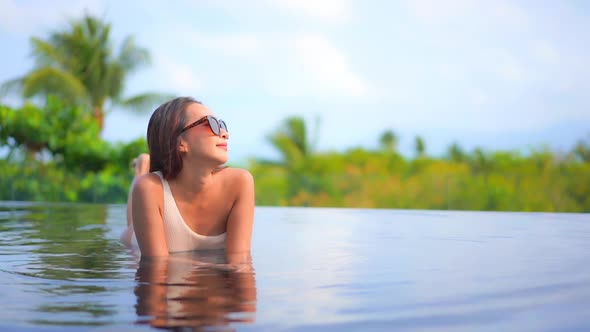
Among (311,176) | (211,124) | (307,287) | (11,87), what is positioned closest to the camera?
(307,287)

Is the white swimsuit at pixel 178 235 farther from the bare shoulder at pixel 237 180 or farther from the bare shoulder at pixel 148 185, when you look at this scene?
the bare shoulder at pixel 237 180

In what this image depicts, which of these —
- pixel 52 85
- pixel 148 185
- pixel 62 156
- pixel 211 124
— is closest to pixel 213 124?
pixel 211 124

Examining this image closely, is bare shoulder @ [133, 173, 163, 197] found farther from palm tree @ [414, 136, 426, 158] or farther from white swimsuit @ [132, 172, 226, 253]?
palm tree @ [414, 136, 426, 158]

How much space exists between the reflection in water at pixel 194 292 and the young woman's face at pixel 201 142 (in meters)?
0.54

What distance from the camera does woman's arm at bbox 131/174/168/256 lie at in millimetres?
3527

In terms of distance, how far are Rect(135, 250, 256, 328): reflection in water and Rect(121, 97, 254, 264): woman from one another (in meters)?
0.11

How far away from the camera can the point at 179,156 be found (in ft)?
11.7

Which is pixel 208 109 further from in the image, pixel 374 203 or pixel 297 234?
pixel 374 203

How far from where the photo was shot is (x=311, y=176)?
16156 millimetres

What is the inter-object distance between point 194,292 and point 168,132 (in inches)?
43.2

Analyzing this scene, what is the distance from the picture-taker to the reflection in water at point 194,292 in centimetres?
215

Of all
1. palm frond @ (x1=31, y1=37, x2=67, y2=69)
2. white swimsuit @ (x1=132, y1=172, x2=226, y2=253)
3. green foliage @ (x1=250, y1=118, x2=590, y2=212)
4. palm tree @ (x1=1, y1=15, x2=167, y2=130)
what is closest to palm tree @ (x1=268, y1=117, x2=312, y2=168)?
green foliage @ (x1=250, y1=118, x2=590, y2=212)

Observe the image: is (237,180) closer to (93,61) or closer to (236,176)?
(236,176)

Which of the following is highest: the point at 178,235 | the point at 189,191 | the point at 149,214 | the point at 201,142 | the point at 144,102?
the point at 144,102
